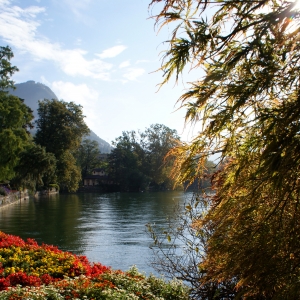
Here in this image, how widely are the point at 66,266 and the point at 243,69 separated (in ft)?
18.4

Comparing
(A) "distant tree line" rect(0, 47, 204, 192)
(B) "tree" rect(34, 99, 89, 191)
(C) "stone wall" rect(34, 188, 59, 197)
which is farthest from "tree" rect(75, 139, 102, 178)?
(B) "tree" rect(34, 99, 89, 191)

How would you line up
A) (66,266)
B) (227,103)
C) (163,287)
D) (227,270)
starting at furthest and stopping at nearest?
1. (66,266)
2. (163,287)
3. (227,103)
4. (227,270)

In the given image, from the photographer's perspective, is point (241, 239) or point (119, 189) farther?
point (119, 189)

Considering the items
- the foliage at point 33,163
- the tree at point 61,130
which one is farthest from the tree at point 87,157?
the foliage at point 33,163

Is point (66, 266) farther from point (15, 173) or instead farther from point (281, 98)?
point (15, 173)

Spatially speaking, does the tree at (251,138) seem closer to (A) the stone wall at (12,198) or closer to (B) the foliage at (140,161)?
(A) the stone wall at (12,198)

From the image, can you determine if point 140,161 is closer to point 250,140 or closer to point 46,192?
point 46,192

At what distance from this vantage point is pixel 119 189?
216 ft

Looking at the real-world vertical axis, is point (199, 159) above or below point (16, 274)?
above

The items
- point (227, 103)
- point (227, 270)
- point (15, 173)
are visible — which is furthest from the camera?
point (15, 173)

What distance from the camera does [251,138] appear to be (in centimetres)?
283

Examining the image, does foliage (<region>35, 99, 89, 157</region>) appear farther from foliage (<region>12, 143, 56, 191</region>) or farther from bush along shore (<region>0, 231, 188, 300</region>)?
bush along shore (<region>0, 231, 188, 300</region>)

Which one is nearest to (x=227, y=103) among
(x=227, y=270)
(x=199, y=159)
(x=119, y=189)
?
(x=199, y=159)

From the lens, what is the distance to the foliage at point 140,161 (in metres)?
64.6
